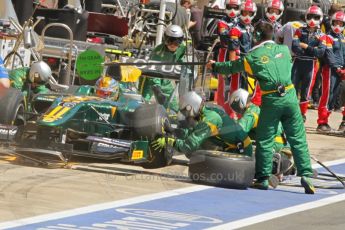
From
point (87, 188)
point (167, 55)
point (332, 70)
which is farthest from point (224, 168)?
point (332, 70)

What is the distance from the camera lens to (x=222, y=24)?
18.8 meters

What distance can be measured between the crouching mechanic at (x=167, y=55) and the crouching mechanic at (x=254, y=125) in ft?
4.68

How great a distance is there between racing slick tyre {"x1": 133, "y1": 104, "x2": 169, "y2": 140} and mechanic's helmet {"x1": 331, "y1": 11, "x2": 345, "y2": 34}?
22.2 ft

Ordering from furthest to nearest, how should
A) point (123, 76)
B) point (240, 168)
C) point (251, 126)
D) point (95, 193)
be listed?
point (123, 76), point (251, 126), point (240, 168), point (95, 193)

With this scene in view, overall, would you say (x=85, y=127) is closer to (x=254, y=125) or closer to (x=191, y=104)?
(x=191, y=104)

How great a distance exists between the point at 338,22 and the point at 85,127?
7156 millimetres

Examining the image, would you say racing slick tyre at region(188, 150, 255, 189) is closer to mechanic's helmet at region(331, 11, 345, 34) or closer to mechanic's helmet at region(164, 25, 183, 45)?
mechanic's helmet at region(164, 25, 183, 45)

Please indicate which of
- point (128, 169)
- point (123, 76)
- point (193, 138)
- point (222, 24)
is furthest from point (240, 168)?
point (222, 24)

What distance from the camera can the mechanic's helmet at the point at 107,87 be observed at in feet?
46.4

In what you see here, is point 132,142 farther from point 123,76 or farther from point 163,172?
point 123,76

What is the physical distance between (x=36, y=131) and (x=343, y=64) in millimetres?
7939

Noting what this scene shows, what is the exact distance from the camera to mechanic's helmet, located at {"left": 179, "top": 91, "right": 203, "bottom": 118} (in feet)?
42.0

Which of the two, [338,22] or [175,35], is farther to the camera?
[338,22]

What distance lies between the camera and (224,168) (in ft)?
40.5
